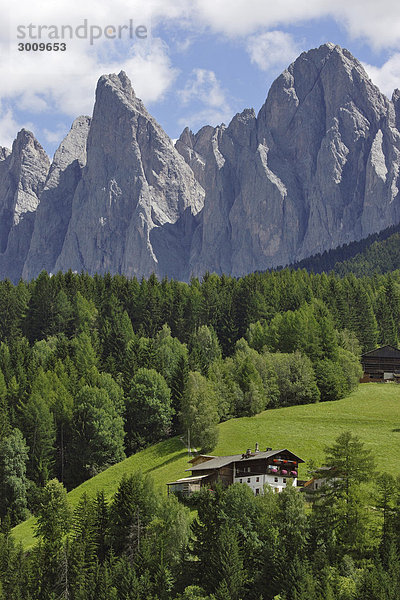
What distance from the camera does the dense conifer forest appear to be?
66250 mm

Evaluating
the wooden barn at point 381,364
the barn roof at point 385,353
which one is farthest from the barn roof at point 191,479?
the barn roof at point 385,353

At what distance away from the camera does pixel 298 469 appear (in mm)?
87562

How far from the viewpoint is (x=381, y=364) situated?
140 metres

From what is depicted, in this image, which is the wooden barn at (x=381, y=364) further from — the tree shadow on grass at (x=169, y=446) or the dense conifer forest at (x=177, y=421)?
the tree shadow on grass at (x=169, y=446)

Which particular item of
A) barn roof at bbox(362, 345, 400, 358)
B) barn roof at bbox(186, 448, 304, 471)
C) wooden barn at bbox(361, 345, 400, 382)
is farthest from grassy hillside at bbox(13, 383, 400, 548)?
A: barn roof at bbox(362, 345, 400, 358)

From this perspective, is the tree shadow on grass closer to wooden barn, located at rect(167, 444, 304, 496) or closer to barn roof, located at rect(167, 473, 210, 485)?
barn roof, located at rect(167, 473, 210, 485)

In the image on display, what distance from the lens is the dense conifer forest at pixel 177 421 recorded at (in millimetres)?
66250

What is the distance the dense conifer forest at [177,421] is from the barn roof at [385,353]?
3.81 metres

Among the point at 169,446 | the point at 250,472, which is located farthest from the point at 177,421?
the point at 250,472

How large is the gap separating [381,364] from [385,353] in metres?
1.95

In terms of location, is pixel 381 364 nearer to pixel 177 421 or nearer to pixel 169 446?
pixel 177 421

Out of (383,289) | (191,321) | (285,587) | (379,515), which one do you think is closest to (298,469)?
(379,515)

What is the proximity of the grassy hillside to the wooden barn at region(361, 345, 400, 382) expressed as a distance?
1894 cm

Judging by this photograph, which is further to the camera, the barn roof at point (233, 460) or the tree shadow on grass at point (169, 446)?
the tree shadow on grass at point (169, 446)
